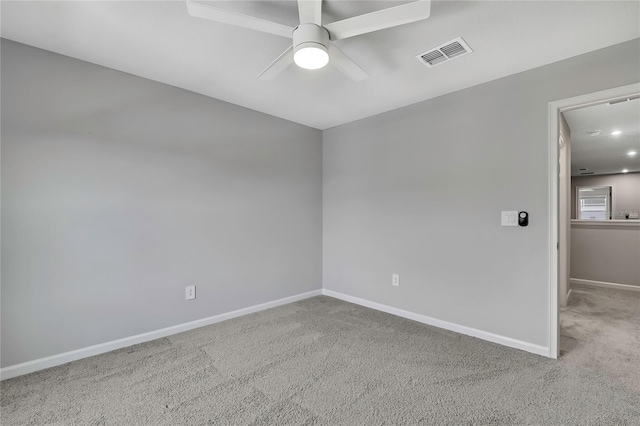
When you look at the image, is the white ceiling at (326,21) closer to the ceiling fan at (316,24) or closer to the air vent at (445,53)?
the air vent at (445,53)

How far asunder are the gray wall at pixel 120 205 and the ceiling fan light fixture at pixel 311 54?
5.22 feet

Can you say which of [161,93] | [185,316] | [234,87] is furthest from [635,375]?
[161,93]

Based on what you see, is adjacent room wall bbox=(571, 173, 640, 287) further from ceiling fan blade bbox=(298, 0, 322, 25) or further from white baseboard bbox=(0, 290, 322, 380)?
ceiling fan blade bbox=(298, 0, 322, 25)

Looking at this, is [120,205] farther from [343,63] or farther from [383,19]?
[383,19]

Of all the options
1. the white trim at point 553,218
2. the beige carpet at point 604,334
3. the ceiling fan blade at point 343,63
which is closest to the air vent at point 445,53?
the ceiling fan blade at point 343,63

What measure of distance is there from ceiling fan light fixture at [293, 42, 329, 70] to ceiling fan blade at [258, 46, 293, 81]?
67 millimetres

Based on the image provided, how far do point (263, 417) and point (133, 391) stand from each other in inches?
35.3

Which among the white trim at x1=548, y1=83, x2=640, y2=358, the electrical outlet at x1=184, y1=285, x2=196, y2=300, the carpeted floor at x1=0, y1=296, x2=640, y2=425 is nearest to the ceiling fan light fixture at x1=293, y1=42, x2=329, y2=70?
the white trim at x1=548, y1=83, x2=640, y2=358

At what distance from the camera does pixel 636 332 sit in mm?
2732

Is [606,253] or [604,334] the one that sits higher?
[606,253]

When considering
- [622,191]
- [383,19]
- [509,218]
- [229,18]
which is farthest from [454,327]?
[622,191]

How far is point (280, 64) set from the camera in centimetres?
185

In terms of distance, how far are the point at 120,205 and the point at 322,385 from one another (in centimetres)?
212

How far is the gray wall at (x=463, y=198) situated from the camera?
2.29 meters
